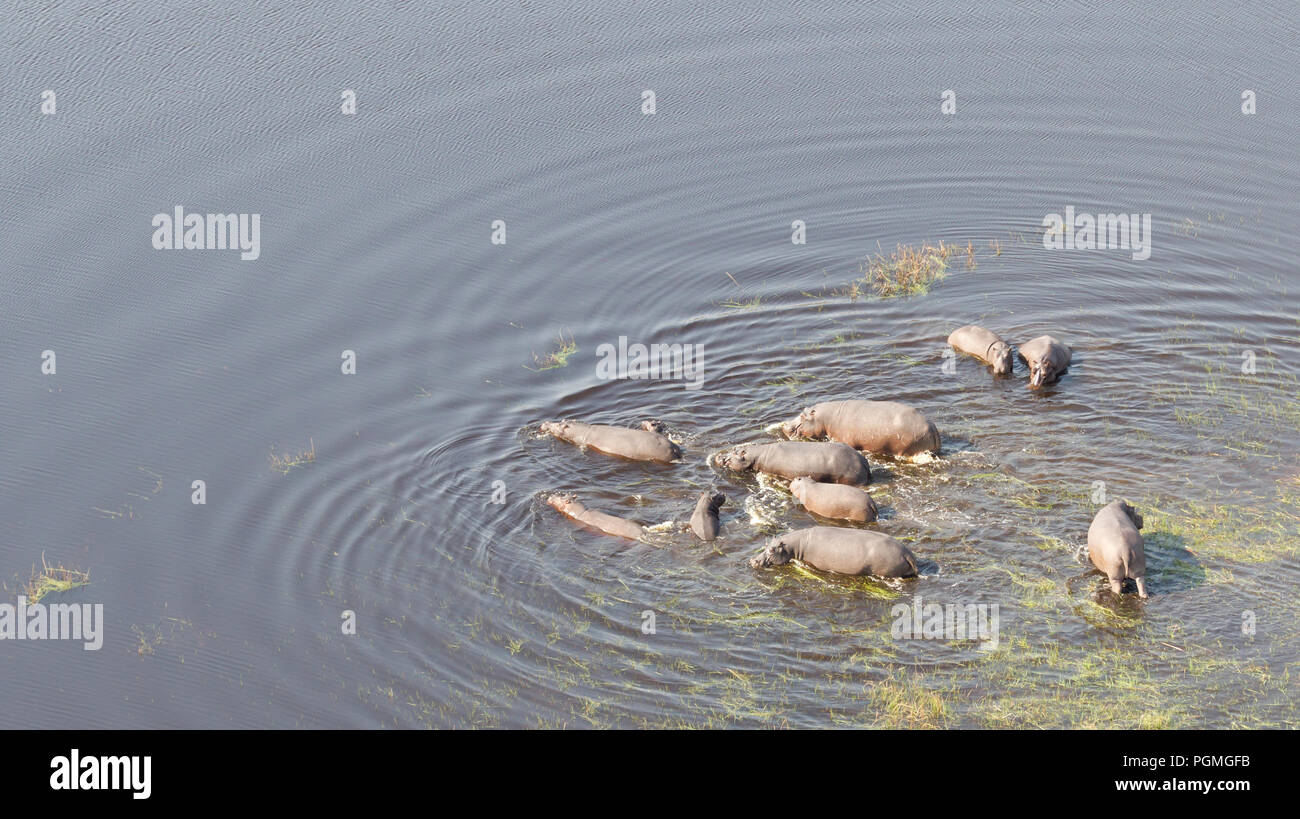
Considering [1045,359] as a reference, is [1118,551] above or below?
below

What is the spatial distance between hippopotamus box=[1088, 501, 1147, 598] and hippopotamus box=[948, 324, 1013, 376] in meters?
5.28

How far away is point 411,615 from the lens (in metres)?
20.1

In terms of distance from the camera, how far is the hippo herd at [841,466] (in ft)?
63.5

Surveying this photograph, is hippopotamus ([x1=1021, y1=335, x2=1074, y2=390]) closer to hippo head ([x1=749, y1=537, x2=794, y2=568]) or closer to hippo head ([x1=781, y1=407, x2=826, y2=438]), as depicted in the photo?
hippo head ([x1=781, y1=407, x2=826, y2=438])

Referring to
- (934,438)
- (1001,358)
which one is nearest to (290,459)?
(934,438)

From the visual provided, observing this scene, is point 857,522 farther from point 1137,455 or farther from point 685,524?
point 1137,455

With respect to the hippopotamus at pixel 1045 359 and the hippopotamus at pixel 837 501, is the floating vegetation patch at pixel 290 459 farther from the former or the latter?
the hippopotamus at pixel 1045 359

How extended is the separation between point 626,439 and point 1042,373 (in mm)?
Result: 7245

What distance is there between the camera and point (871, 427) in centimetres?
2222

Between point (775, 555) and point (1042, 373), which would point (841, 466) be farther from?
point (1042, 373)

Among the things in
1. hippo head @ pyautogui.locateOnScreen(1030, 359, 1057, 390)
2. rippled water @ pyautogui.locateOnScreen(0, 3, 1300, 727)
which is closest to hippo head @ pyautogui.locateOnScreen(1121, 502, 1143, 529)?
rippled water @ pyautogui.locateOnScreen(0, 3, 1300, 727)

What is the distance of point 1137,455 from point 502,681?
10.8 m

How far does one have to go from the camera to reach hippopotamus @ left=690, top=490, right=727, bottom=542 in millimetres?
20656

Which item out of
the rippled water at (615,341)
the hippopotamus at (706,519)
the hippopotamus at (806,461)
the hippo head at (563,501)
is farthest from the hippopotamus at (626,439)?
the hippopotamus at (706,519)
